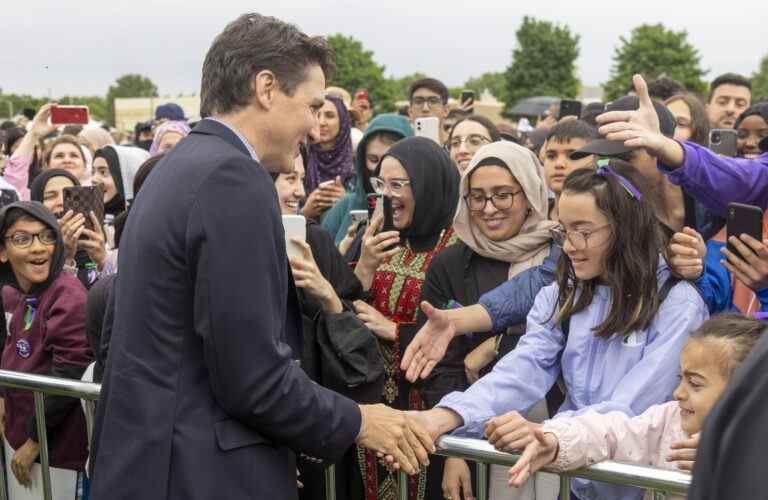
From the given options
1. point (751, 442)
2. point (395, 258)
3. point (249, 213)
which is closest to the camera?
point (751, 442)

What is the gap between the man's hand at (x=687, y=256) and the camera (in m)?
2.95

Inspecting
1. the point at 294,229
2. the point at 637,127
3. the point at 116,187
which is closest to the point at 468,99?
the point at 116,187

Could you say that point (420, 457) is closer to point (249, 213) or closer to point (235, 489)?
point (235, 489)

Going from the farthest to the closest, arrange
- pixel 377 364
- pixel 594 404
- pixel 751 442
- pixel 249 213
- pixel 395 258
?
pixel 395 258 → pixel 377 364 → pixel 594 404 → pixel 249 213 → pixel 751 442

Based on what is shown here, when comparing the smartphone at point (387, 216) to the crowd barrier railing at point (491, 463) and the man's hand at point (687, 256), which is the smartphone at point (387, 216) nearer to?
the crowd barrier railing at point (491, 463)

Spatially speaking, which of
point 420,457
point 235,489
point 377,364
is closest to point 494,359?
point 377,364

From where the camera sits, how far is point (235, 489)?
225cm

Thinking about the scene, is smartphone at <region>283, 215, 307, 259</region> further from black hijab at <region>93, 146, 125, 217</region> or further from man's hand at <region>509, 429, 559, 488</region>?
black hijab at <region>93, 146, 125, 217</region>

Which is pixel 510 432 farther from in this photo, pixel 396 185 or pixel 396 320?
pixel 396 185

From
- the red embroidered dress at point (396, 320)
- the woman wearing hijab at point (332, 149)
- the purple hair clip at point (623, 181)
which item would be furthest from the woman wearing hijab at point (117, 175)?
the purple hair clip at point (623, 181)

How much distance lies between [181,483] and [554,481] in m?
1.34

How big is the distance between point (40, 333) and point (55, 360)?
18 cm

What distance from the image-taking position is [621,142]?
3156 mm

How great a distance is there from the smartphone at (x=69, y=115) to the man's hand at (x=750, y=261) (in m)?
6.58
